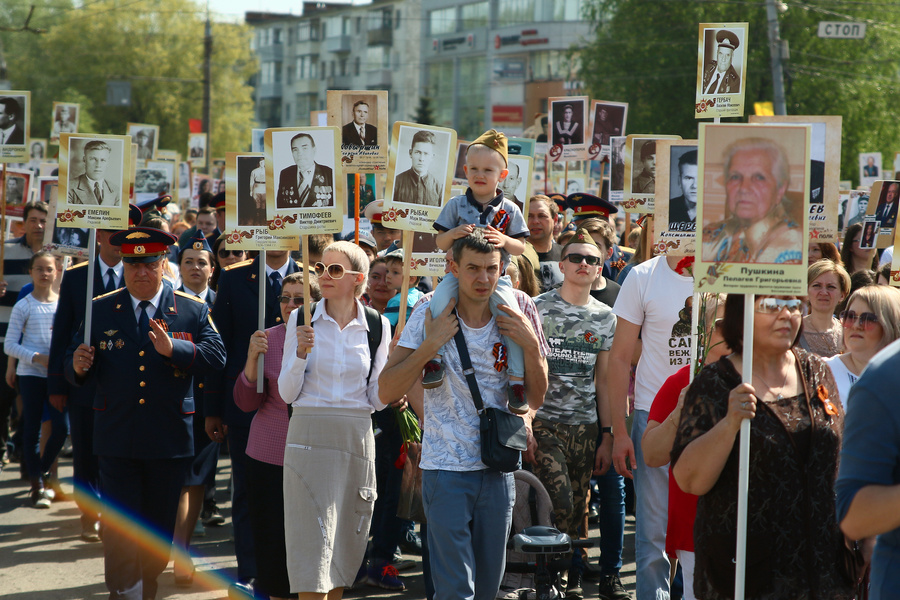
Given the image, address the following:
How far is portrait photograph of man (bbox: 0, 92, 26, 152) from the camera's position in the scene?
356 inches

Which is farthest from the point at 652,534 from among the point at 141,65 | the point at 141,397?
the point at 141,65

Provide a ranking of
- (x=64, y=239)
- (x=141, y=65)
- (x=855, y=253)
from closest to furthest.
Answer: (x=64, y=239) < (x=855, y=253) < (x=141, y=65)

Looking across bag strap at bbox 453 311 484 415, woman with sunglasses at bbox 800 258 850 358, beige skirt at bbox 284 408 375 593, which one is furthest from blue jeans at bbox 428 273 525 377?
woman with sunglasses at bbox 800 258 850 358

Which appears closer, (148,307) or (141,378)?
(141,378)

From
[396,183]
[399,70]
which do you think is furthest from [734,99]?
[399,70]

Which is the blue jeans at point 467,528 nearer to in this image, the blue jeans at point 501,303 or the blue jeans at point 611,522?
the blue jeans at point 501,303

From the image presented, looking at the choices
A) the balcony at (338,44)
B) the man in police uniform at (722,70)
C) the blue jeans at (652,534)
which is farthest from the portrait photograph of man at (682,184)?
the balcony at (338,44)

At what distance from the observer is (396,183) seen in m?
6.02

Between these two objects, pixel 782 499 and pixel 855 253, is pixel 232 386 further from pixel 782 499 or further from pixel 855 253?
pixel 855 253

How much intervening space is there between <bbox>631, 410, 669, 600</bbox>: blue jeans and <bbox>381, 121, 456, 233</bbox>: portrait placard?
1922 mm

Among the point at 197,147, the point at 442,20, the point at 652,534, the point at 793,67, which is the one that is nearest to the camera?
the point at 652,534

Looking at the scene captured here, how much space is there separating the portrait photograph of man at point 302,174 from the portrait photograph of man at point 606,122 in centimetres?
728

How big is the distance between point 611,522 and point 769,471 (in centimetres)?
314

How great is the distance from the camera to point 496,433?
13.9 ft
